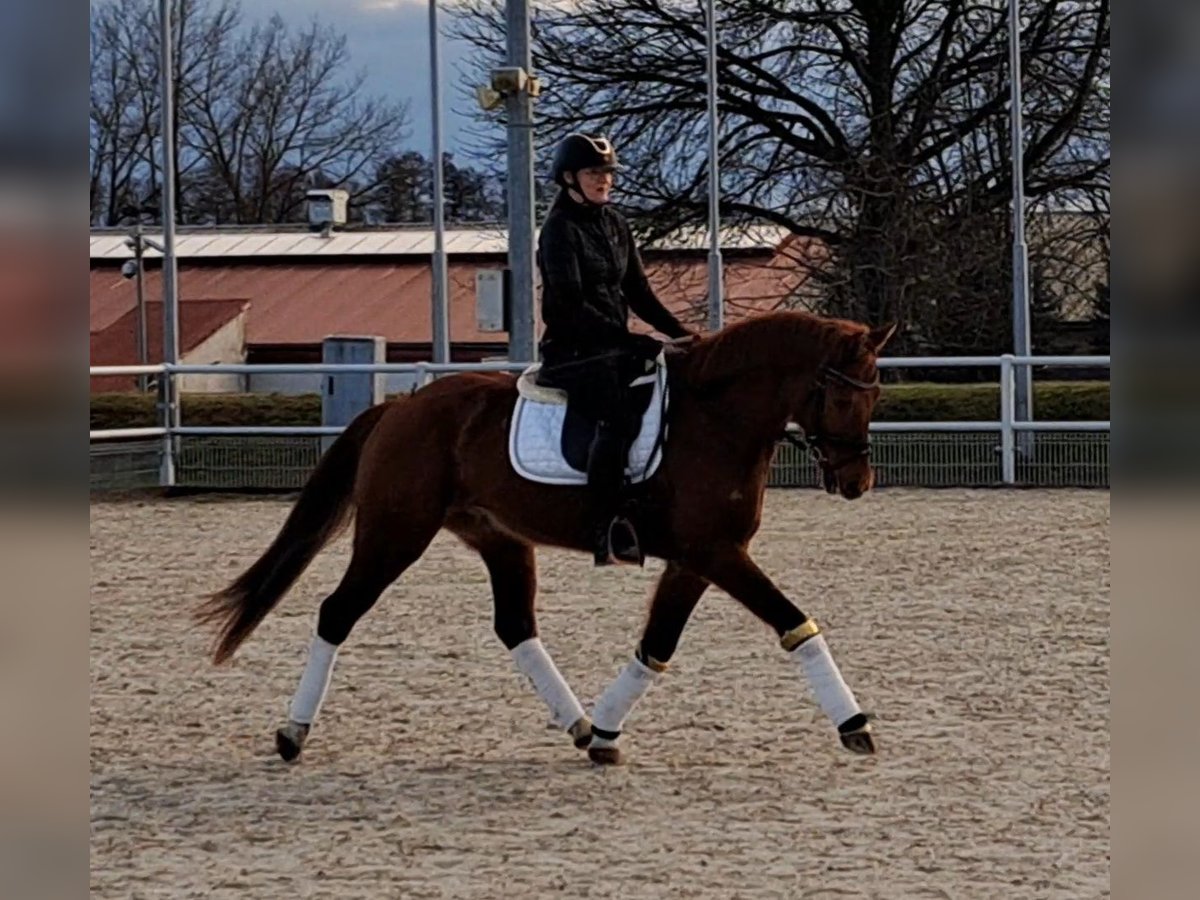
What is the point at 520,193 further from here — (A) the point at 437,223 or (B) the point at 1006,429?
(A) the point at 437,223

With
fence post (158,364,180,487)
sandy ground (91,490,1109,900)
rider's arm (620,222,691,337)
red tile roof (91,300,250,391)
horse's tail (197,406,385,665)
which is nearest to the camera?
sandy ground (91,490,1109,900)

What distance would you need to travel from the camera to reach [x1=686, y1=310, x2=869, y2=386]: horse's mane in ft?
19.8

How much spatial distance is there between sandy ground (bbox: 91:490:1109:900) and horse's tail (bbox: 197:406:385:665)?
0.47 meters

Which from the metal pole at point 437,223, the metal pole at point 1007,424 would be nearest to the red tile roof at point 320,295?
the metal pole at point 437,223

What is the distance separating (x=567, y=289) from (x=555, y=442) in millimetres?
552

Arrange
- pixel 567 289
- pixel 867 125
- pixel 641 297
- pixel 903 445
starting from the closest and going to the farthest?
1. pixel 567 289
2. pixel 641 297
3. pixel 903 445
4. pixel 867 125

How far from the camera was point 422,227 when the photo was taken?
138 ft

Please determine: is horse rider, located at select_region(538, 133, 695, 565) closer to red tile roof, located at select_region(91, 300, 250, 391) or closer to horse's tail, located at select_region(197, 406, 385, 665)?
horse's tail, located at select_region(197, 406, 385, 665)

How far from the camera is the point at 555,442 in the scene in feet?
20.6

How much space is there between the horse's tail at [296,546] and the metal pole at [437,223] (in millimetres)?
15388

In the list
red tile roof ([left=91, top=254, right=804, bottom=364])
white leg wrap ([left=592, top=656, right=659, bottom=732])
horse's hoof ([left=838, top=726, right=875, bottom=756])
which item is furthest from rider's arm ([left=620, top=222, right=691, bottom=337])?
red tile roof ([left=91, top=254, right=804, bottom=364])

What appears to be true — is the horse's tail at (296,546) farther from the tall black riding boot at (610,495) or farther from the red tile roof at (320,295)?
the red tile roof at (320,295)

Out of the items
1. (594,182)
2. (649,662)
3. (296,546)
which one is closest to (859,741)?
(649,662)

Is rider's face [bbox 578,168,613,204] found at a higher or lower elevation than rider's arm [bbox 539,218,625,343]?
higher
